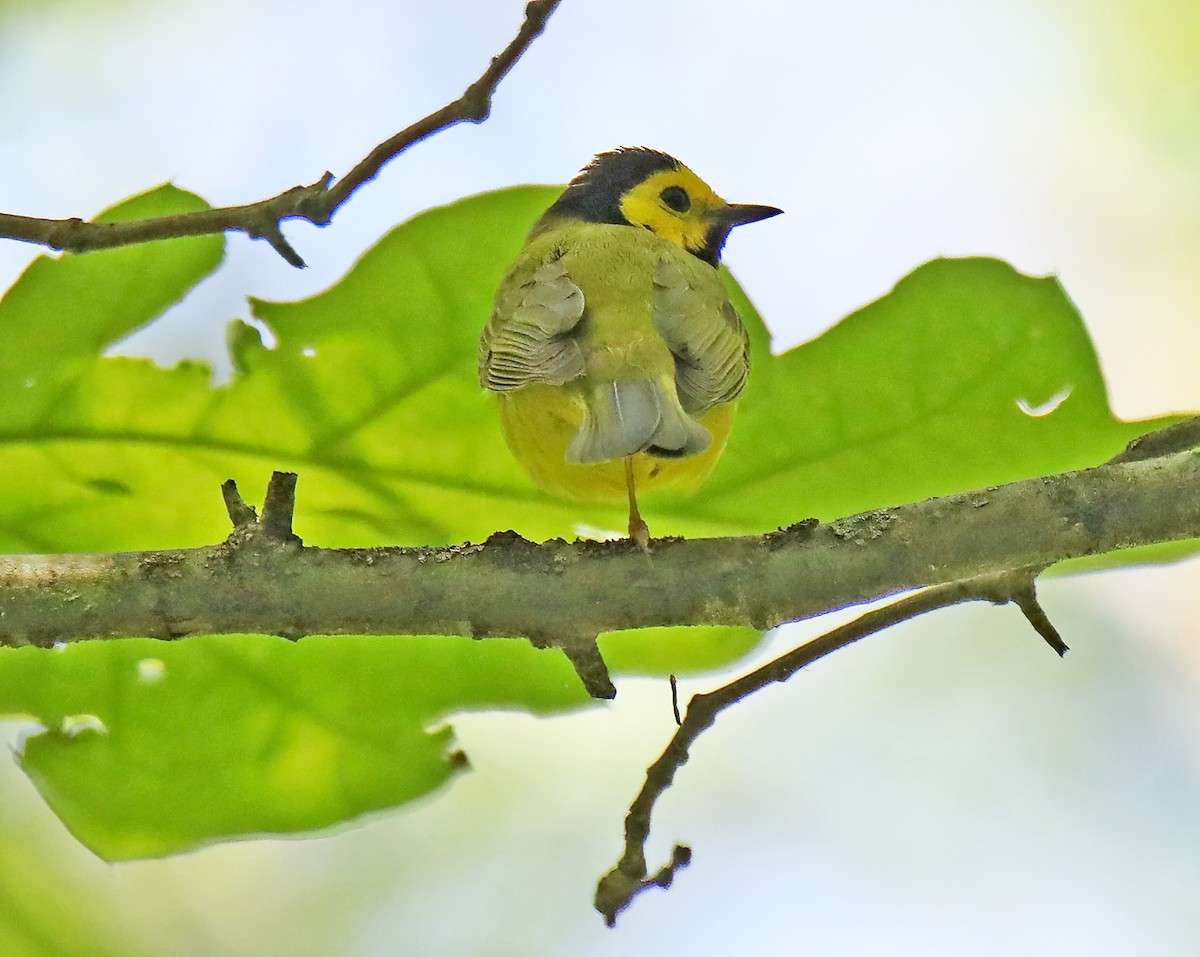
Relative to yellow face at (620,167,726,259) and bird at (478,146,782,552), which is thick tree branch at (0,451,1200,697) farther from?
yellow face at (620,167,726,259)

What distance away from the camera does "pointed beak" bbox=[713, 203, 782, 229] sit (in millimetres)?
2668

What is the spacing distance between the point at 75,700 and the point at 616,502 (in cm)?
90

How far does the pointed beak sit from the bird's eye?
0.07m

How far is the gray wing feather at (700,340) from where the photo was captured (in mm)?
1754

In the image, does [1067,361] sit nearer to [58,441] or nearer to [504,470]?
[504,470]

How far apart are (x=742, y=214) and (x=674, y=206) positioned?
146 mm

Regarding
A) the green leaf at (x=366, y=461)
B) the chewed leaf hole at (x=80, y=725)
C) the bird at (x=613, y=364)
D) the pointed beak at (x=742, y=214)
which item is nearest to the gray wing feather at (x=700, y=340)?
the bird at (x=613, y=364)

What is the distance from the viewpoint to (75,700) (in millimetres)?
2078

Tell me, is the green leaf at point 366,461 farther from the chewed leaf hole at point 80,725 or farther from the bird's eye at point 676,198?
the bird's eye at point 676,198

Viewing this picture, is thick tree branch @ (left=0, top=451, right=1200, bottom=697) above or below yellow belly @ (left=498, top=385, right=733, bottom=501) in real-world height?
below

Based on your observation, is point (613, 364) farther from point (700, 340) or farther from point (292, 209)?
point (292, 209)

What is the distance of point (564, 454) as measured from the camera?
1.81 metres

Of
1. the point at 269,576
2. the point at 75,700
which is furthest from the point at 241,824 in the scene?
the point at 269,576

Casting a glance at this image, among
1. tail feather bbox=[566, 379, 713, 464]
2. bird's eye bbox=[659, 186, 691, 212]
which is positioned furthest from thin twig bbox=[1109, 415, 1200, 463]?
bird's eye bbox=[659, 186, 691, 212]
